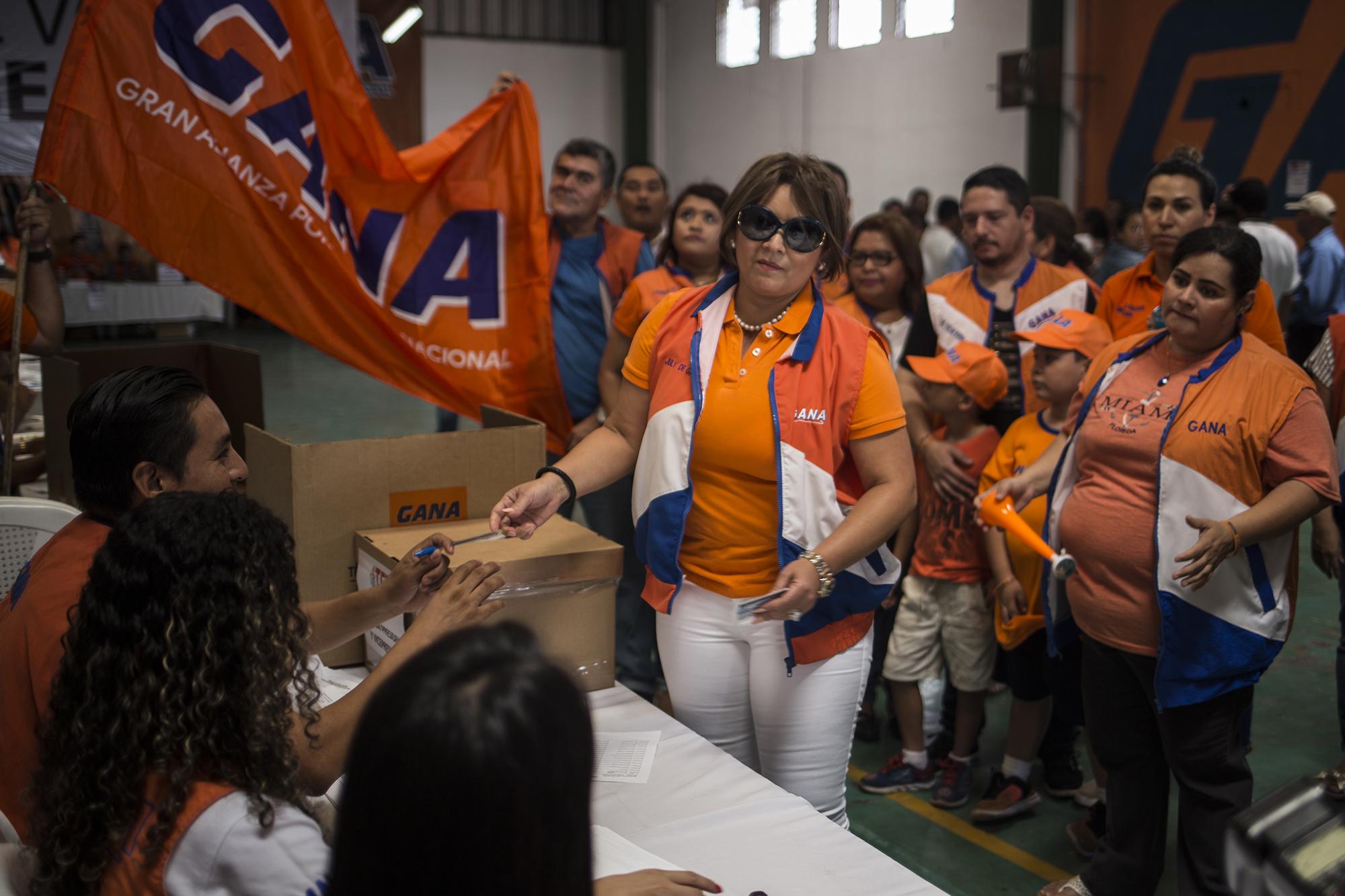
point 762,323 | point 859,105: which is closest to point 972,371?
point 762,323

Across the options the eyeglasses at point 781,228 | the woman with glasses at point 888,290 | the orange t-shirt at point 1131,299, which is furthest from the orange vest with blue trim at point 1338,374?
the eyeglasses at point 781,228

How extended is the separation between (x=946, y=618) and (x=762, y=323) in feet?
4.93

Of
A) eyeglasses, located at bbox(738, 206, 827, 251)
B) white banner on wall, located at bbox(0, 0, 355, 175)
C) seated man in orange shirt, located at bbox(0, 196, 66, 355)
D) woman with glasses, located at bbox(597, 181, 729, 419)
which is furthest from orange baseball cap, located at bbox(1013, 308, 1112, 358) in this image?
white banner on wall, located at bbox(0, 0, 355, 175)

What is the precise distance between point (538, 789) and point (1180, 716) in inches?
76.7

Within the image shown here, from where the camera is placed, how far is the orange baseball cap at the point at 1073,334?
9.79 ft

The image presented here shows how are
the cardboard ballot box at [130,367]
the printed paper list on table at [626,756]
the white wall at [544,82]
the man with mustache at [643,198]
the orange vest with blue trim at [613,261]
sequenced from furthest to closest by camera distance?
the white wall at [544,82], the man with mustache at [643,198], the orange vest with blue trim at [613,261], the cardboard ballot box at [130,367], the printed paper list on table at [626,756]

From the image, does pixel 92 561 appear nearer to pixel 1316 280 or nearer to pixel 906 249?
pixel 906 249

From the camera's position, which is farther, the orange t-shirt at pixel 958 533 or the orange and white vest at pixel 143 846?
the orange t-shirt at pixel 958 533

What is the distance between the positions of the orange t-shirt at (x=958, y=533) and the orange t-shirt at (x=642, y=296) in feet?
3.04

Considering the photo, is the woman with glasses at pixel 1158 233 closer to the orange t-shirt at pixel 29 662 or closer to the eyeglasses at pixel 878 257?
the eyeglasses at pixel 878 257

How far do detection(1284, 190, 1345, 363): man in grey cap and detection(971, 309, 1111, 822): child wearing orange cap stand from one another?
4754mm

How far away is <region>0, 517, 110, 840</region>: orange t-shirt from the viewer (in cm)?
150

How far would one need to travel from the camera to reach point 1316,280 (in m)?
7.04

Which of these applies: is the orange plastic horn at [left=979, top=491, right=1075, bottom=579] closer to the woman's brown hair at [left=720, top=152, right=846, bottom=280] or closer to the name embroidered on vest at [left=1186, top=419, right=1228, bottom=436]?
Answer: the name embroidered on vest at [left=1186, top=419, right=1228, bottom=436]
